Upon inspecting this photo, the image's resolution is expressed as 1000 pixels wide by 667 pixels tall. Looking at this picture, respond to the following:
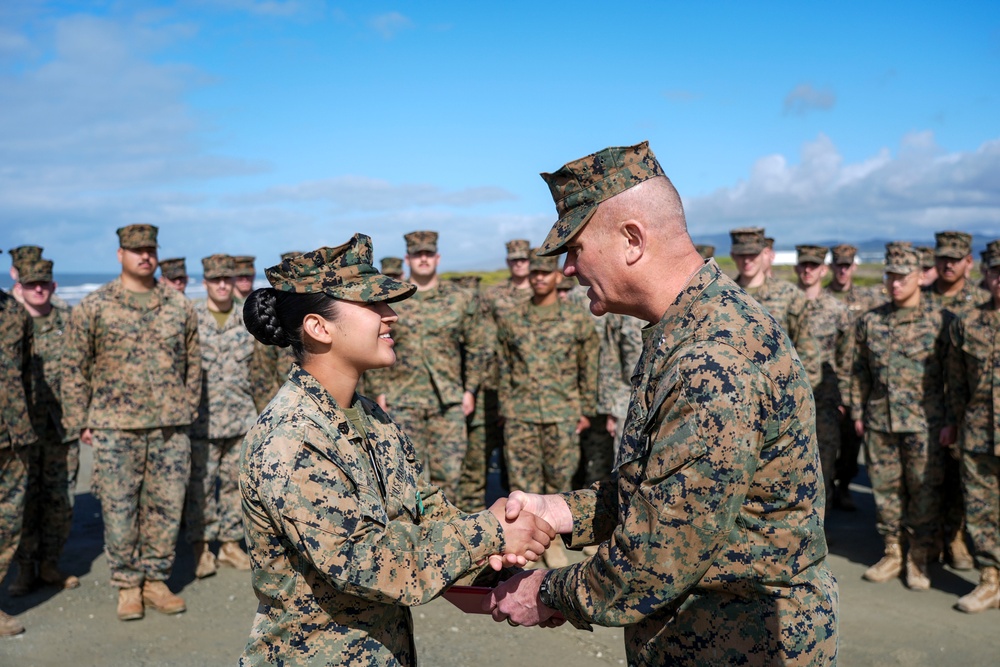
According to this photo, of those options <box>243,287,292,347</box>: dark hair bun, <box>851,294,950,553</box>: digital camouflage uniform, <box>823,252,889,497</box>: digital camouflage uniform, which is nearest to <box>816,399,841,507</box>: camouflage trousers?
<box>823,252,889,497</box>: digital camouflage uniform

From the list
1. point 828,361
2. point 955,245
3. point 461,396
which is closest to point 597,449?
point 461,396

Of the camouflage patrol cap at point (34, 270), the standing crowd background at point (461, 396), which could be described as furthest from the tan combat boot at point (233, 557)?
the camouflage patrol cap at point (34, 270)

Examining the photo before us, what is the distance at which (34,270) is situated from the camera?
7430 millimetres

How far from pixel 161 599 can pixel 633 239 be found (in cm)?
499

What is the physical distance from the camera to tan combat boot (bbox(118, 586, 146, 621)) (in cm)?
572

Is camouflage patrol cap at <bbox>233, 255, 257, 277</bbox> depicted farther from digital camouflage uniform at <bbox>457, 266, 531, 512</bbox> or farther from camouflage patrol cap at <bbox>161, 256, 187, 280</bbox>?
digital camouflage uniform at <bbox>457, 266, 531, 512</bbox>

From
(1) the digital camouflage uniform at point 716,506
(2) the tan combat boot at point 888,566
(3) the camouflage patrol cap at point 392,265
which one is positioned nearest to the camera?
(1) the digital camouflage uniform at point 716,506

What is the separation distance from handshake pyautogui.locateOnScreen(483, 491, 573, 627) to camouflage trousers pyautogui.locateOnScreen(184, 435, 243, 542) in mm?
4593

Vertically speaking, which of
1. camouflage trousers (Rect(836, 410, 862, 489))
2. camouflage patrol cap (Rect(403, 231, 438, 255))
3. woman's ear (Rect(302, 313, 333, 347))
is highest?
camouflage patrol cap (Rect(403, 231, 438, 255))

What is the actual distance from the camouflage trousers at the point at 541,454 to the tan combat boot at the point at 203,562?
2.60m

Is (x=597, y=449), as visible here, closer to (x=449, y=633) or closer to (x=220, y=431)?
(x=449, y=633)

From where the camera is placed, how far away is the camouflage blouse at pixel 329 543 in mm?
2256

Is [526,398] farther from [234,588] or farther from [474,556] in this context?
[474,556]

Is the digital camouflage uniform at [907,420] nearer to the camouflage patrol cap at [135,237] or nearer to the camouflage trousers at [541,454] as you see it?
the camouflage trousers at [541,454]
